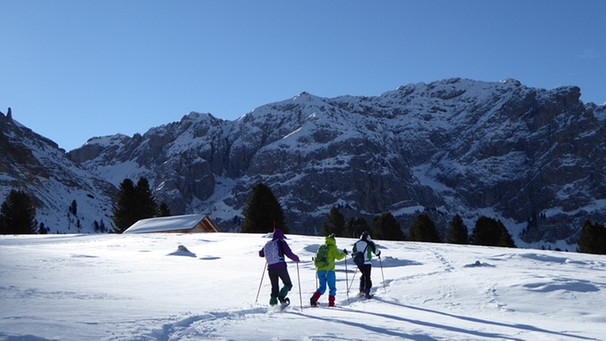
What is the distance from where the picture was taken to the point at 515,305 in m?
15.8

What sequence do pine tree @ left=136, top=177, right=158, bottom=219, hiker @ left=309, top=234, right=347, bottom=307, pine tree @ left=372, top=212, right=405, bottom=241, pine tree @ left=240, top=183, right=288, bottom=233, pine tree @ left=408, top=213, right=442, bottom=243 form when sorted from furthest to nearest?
1. pine tree @ left=136, top=177, right=158, bottom=219
2. pine tree @ left=372, top=212, right=405, bottom=241
3. pine tree @ left=408, top=213, right=442, bottom=243
4. pine tree @ left=240, top=183, right=288, bottom=233
5. hiker @ left=309, top=234, right=347, bottom=307

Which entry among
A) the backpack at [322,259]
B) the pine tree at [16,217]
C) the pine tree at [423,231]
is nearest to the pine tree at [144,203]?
the pine tree at [16,217]

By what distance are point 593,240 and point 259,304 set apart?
72995mm

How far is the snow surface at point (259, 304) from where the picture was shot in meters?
9.82

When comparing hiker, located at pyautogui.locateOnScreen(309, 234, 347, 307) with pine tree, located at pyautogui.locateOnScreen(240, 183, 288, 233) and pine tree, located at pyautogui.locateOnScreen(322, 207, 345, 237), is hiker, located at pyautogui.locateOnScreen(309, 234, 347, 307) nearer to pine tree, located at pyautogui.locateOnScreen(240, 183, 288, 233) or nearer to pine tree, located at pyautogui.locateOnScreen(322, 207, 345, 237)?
pine tree, located at pyautogui.locateOnScreen(240, 183, 288, 233)

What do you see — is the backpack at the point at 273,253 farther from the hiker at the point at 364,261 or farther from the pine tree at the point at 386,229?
the pine tree at the point at 386,229

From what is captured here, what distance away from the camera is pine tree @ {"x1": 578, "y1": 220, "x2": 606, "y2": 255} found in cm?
7406

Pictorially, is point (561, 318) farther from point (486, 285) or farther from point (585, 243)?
point (585, 243)

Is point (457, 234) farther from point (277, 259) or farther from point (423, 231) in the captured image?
point (277, 259)

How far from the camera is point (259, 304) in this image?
15.5 m

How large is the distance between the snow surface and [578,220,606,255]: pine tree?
52954mm

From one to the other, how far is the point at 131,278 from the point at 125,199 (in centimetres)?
8165

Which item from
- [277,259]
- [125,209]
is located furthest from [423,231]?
[277,259]

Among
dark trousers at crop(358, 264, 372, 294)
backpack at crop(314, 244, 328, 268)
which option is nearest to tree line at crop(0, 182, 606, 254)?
dark trousers at crop(358, 264, 372, 294)
